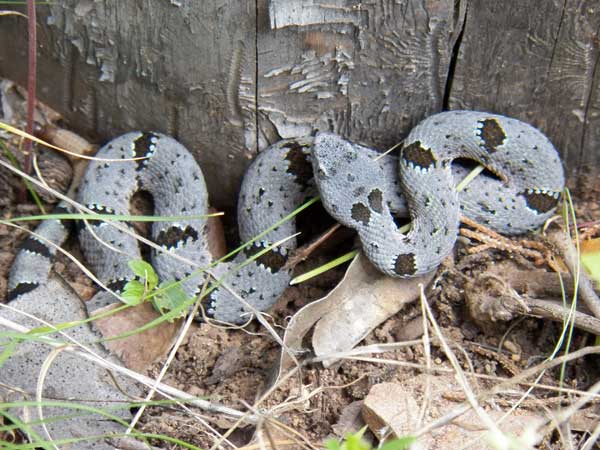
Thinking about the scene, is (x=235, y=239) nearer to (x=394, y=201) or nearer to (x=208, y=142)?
Answer: (x=208, y=142)

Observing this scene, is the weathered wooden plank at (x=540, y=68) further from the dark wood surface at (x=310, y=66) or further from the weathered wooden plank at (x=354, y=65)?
the weathered wooden plank at (x=354, y=65)

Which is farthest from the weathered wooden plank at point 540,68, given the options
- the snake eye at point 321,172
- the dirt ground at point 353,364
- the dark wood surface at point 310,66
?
the snake eye at point 321,172

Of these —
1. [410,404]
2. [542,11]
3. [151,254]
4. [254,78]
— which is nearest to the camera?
[410,404]

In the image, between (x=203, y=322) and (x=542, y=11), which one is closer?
(x=542, y=11)

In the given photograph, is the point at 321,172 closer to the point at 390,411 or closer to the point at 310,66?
the point at 310,66

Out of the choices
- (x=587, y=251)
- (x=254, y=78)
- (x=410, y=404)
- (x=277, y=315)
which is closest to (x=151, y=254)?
(x=277, y=315)

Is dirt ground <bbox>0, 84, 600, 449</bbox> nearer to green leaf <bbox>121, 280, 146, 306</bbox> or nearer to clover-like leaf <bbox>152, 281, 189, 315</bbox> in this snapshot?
clover-like leaf <bbox>152, 281, 189, 315</bbox>

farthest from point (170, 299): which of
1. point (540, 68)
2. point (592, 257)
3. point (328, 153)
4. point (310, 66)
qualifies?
point (540, 68)
